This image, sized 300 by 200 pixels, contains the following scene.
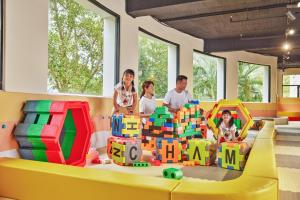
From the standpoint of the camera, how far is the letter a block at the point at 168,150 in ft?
12.3

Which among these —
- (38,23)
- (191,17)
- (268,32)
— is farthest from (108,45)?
(268,32)

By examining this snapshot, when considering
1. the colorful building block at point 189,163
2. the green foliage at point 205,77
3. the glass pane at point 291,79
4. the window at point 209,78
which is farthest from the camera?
the glass pane at point 291,79

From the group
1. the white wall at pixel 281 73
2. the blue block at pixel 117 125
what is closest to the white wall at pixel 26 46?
the blue block at pixel 117 125

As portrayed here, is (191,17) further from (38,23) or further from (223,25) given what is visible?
(38,23)

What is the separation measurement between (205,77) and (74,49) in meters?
6.93

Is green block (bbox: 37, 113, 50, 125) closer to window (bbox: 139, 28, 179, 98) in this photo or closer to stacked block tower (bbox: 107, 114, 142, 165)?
stacked block tower (bbox: 107, 114, 142, 165)

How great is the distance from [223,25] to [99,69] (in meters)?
4.27

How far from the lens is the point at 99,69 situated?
218 inches

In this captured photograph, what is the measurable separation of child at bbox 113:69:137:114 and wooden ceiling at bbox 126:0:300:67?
186 centimetres

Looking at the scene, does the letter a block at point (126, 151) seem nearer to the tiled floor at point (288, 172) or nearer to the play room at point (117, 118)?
the play room at point (117, 118)

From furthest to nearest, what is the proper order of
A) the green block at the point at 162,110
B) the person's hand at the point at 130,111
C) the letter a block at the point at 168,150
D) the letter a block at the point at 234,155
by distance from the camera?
the person's hand at the point at 130,111 < the green block at the point at 162,110 < the letter a block at the point at 168,150 < the letter a block at the point at 234,155

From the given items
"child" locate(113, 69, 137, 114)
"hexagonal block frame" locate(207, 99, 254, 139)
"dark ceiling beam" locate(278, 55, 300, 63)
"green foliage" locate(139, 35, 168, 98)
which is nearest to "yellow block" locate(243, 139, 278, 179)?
"hexagonal block frame" locate(207, 99, 254, 139)

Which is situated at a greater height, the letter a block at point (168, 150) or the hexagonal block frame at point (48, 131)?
the hexagonal block frame at point (48, 131)

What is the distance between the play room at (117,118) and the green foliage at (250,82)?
4.93 m
